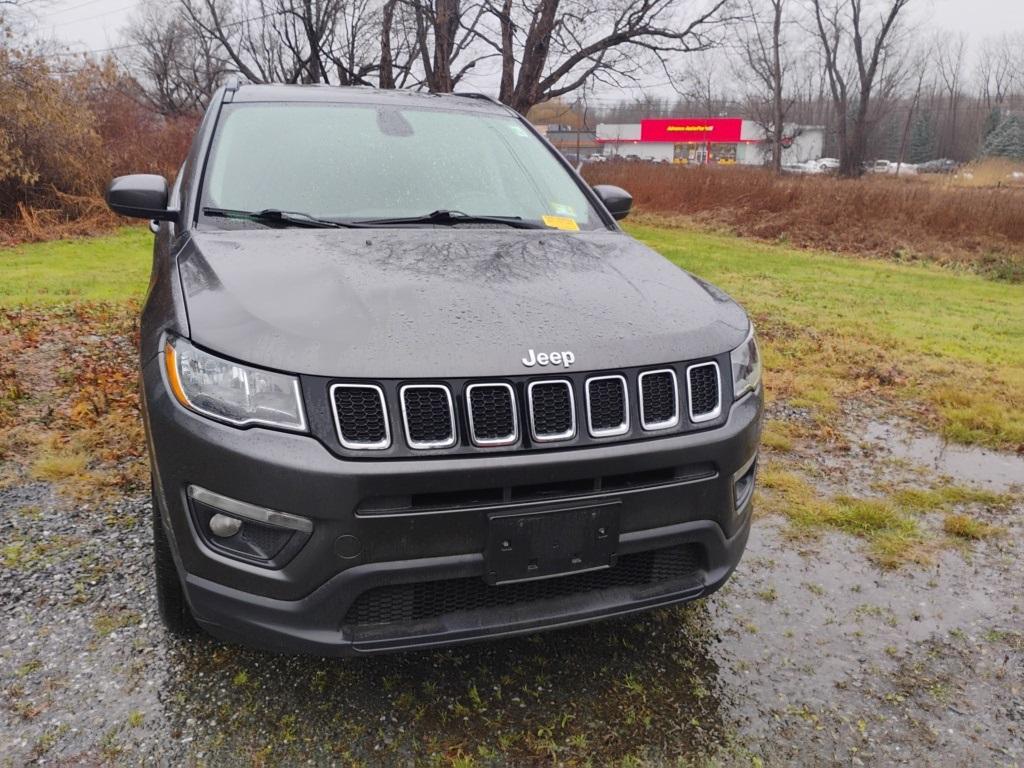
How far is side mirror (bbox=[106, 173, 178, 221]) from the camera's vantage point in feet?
9.71

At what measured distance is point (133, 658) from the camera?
2.42 metres

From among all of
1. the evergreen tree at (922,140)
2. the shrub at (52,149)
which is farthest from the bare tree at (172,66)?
the evergreen tree at (922,140)

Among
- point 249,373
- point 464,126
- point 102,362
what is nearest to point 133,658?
point 249,373

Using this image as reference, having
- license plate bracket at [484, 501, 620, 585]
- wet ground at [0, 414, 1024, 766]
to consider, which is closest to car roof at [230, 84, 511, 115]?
wet ground at [0, 414, 1024, 766]

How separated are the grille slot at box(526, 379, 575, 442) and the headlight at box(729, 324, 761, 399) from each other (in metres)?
0.59

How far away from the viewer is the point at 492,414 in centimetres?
192

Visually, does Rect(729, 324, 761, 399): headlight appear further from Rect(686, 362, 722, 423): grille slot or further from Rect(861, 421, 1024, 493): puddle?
Rect(861, 421, 1024, 493): puddle

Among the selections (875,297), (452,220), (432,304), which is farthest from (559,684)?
(875,297)

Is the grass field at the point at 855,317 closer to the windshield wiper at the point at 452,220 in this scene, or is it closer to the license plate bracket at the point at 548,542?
the windshield wiper at the point at 452,220

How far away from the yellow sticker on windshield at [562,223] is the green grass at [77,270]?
22.4 ft

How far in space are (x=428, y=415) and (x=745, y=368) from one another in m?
1.05

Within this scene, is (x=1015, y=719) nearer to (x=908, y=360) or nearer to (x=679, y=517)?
(x=679, y=517)

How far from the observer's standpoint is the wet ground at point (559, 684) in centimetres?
213

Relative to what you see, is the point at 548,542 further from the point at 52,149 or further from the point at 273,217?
the point at 52,149
